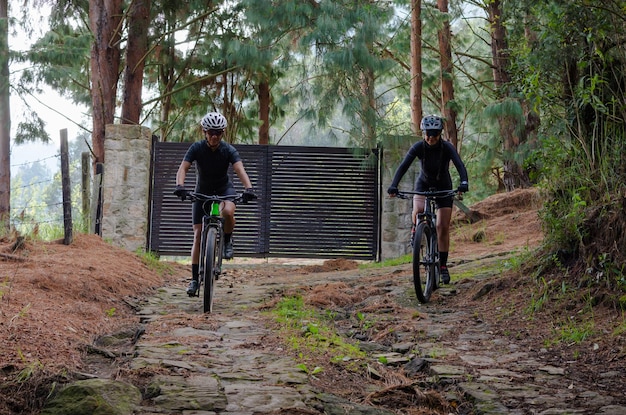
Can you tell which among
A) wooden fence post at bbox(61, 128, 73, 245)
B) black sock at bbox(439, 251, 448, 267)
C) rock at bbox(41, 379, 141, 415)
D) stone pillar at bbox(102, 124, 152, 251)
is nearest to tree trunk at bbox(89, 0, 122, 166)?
stone pillar at bbox(102, 124, 152, 251)

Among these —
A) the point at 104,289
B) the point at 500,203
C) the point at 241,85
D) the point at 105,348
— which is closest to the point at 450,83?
the point at 241,85

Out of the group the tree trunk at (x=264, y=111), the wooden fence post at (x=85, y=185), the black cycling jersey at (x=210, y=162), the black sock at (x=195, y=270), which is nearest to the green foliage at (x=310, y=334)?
the black sock at (x=195, y=270)

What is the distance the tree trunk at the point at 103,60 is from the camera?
616 inches

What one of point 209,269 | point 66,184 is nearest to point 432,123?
point 209,269

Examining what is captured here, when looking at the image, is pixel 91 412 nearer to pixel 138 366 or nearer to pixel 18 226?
pixel 138 366

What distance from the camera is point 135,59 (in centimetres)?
1627

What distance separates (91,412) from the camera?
3.65 metres

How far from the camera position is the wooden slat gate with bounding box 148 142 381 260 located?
13695mm

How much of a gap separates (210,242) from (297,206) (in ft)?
22.4

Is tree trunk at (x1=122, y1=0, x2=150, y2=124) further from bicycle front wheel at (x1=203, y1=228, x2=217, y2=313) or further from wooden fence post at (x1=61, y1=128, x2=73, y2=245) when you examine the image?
bicycle front wheel at (x1=203, y1=228, x2=217, y2=313)

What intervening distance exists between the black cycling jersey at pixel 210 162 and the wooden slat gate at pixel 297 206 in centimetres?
613

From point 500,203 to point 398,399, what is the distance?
1123 centimetres

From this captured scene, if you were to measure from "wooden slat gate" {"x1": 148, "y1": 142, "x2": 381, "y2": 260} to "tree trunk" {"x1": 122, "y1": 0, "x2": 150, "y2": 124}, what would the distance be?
114 inches

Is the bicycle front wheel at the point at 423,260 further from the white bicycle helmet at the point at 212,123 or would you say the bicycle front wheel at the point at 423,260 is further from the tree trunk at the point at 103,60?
the tree trunk at the point at 103,60
